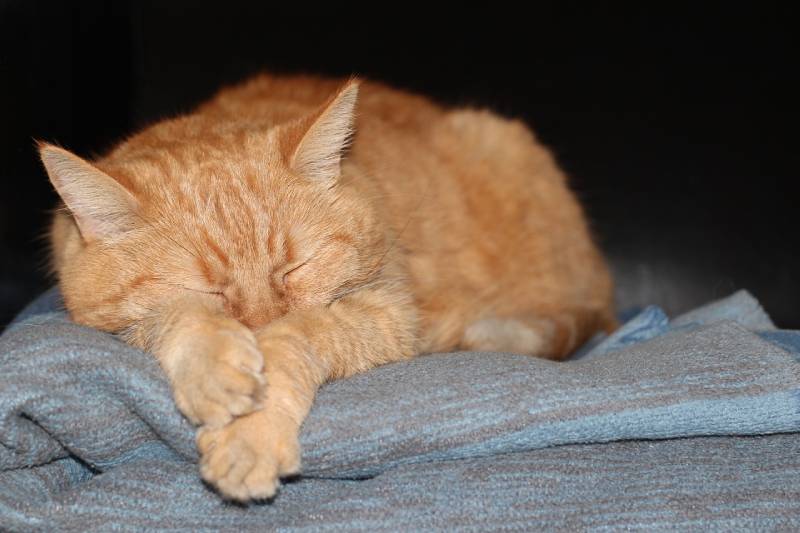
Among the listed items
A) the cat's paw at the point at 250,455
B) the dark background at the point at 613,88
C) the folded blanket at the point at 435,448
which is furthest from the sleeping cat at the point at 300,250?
the dark background at the point at 613,88

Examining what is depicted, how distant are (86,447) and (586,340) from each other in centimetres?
157

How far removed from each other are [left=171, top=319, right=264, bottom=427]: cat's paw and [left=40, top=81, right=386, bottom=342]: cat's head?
0.72 feet

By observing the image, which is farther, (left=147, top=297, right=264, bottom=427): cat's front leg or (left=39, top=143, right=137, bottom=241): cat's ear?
(left=39, top=143, right=137, bottom=241): cat's ear

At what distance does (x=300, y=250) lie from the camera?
63.9 inches

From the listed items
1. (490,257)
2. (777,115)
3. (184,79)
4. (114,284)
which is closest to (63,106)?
(184,79)

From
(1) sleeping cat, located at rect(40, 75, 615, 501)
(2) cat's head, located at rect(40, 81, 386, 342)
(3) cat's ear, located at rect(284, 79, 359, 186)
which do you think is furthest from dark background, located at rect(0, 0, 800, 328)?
(3) cat's ear, located at rect(284, 79, 359, 186)

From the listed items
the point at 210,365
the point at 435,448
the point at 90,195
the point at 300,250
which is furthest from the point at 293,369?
the point at 90,195

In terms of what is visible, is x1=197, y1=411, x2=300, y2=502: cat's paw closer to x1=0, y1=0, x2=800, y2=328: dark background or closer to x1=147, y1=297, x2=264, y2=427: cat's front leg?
x1=147, y1=297, x2=264, y2=427: cat's front leg

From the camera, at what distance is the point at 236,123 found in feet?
6.60

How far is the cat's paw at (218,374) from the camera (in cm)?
119

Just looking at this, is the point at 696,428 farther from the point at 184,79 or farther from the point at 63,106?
the point at 184,79

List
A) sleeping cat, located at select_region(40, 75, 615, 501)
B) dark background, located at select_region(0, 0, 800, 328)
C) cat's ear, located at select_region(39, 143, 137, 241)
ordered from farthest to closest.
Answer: dark background, located at select_region(0, 0, 800, 328), cat's ear, located at select_region(39, 143, 137, 241), sleeping cat, located at select_region(40, 75, 615, 501)

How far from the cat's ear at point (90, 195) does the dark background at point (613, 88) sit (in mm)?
1187

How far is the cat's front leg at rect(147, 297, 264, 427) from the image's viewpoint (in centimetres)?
119
